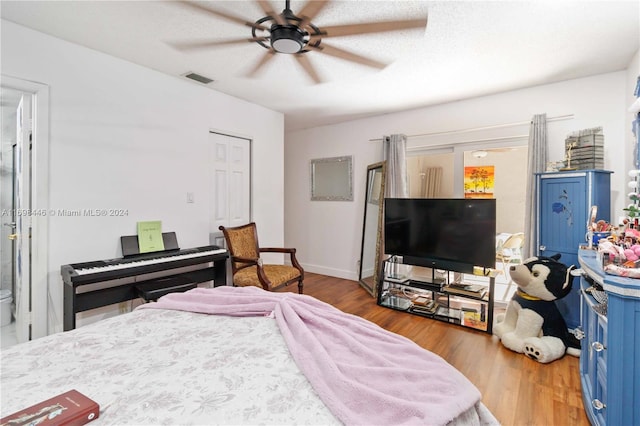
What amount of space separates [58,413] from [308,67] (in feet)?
9.01

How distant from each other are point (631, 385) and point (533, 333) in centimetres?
130

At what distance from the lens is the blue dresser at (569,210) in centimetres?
257

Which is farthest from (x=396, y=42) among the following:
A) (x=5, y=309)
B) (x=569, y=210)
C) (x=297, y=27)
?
(x=5, y=309)

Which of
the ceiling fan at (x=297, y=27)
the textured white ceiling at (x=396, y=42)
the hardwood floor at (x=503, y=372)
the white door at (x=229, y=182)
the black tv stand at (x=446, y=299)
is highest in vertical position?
the textured white ceiling at (x=396, y=42)

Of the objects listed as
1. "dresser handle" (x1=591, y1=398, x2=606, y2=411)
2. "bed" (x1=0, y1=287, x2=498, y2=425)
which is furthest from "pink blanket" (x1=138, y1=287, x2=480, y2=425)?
"dresser handle" (x1=591, y1=398, x2=606, y2=411)

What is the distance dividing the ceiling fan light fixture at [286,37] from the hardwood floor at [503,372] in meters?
2.55

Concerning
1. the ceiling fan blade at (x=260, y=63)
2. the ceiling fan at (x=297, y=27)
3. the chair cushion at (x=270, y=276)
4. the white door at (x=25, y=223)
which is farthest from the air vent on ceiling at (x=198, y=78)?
the chair cushion at (x=270, y=276)

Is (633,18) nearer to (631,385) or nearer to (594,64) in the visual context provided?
(594,64)

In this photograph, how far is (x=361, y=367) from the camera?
1.07m

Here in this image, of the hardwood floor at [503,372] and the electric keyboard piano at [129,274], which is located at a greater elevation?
the electric keyboard piano at [129,274]

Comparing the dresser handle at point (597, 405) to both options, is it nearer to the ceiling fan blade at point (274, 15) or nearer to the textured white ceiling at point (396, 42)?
the textured white ceiling at point (396, 42)

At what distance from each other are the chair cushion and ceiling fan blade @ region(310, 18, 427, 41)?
2.25m

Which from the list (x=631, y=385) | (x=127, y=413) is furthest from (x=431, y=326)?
(x=127, y=413)

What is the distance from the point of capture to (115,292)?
102 inches
